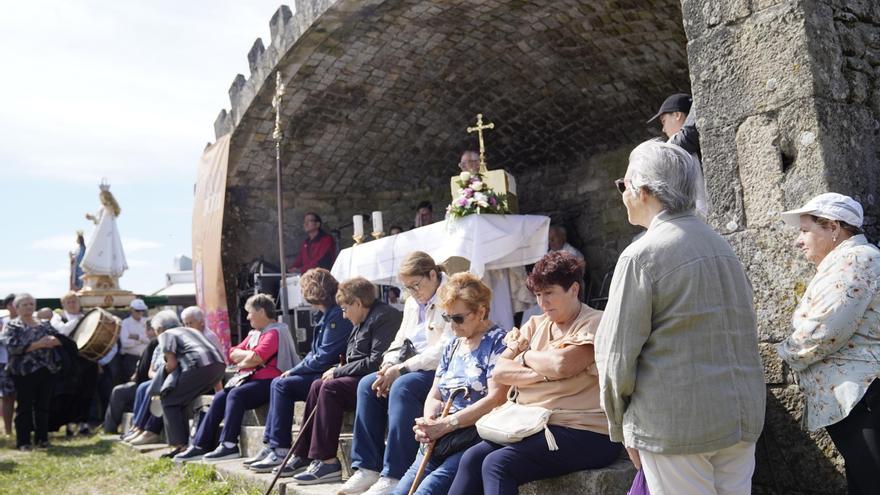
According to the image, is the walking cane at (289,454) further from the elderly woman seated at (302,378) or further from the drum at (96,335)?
the drum at (96,335)

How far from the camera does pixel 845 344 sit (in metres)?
2.91

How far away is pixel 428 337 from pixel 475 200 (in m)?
1.80

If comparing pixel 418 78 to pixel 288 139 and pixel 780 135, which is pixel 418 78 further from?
pixel 780 135

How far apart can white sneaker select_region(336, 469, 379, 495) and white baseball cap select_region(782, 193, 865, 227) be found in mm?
2680

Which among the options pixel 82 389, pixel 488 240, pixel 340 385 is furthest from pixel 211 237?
pixel 340 385

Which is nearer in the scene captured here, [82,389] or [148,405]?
[148,405]

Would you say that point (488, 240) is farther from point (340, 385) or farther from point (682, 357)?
point (682, 357)

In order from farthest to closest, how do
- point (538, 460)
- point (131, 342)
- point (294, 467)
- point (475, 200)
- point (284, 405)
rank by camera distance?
point (131, 342) → point (475, 200) → point (284, 405) → point (294, 467) → point (538, 460)

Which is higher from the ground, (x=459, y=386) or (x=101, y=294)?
(x=101, y=294)

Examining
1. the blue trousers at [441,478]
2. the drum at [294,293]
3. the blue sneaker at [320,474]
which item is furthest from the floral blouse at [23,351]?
the blue trousers at [441,478]

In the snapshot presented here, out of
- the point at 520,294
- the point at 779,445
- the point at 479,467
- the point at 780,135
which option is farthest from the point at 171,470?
the point at 780,135

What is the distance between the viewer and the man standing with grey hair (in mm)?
2338

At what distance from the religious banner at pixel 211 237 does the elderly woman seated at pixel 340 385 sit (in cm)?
557

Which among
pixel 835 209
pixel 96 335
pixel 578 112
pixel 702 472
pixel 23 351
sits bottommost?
pixel 702 472
